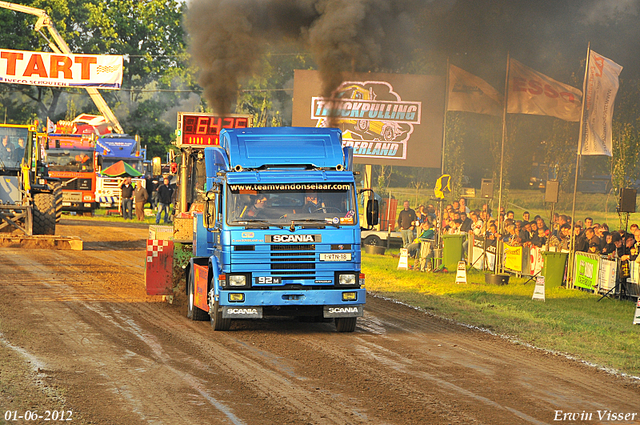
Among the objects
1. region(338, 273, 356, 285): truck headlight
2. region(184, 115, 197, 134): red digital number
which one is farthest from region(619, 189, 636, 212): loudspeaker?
region(184, 115, 197, 134): red digital number

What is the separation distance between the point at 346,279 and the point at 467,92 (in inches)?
621

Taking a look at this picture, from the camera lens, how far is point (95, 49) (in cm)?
6388

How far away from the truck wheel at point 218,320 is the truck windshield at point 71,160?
1106 inches

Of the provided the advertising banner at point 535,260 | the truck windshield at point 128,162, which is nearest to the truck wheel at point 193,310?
the advertising banner at point 535,260

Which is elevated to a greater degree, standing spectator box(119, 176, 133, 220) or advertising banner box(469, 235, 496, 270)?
standing spectator box(119, 176, 133, 220)

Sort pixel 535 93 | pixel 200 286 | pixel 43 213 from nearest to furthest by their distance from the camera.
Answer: pixel 200 286 → pixel 535 93 → pixel 43 213

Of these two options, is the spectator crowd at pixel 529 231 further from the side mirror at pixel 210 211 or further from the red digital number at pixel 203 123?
the side mirror at pixel 210 211

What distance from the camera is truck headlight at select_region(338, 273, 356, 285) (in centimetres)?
1091

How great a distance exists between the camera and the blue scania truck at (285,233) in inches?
421

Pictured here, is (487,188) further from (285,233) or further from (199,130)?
(285,233)

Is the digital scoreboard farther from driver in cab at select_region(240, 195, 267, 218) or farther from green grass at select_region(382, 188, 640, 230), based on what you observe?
green grass at select_region(382, 188, 640, 230)

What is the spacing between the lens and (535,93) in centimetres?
2297

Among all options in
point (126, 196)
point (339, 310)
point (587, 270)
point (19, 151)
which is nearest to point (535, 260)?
point (587, 270)

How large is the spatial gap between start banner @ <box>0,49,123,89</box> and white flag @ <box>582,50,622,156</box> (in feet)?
68.8
